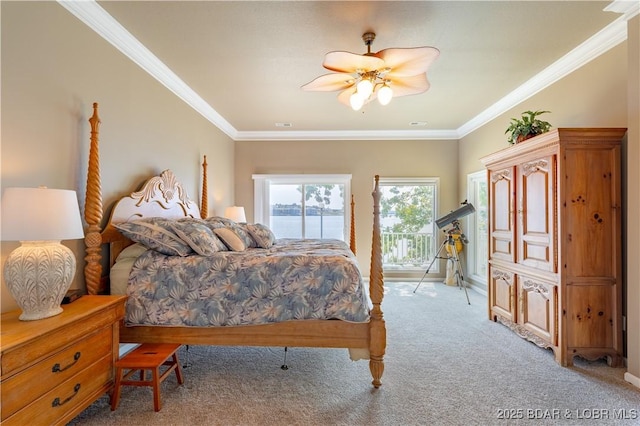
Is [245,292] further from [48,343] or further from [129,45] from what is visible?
[129,45]

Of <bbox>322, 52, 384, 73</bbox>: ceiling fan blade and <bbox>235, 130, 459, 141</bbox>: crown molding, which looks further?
<bbox>235, 130, 459, 141</bbox>: crown molding

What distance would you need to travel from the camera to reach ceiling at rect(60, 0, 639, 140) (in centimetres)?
225

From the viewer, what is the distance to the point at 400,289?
5.06m

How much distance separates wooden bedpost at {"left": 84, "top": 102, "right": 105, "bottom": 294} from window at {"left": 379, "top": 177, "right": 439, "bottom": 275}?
14.5 feet

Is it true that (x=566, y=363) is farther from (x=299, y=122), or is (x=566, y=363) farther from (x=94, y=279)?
(x=299, y=122)

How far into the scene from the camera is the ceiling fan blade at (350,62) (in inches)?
86.0

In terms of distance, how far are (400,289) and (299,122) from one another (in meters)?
3.18

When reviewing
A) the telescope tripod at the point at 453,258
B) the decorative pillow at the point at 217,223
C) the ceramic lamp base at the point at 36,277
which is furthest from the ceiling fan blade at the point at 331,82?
the telescope tripod at the point at 453,258

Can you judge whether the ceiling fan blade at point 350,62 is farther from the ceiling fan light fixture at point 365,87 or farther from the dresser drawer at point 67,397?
the dresser drawer at point 67,397

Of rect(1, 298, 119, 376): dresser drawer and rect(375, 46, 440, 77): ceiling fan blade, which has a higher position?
rect(375, 46, 440, 77): ceiling fan blade

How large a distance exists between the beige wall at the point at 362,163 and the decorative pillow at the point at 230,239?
273 cm

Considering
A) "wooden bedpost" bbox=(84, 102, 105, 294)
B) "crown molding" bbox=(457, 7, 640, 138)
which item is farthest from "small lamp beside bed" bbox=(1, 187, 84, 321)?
"crown molding" bbox=(457, 7, 640, 138)

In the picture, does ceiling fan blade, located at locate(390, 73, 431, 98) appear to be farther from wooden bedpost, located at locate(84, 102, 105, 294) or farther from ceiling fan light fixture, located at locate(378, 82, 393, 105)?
wooden bedpost, located at locate(84, 102, 105, 294)

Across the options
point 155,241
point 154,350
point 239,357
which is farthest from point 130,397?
point 155,241
